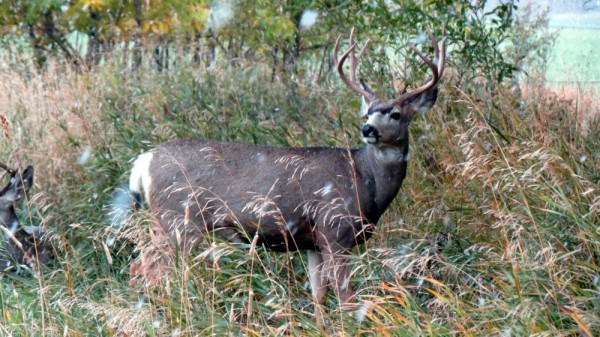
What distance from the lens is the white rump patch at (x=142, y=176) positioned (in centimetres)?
580

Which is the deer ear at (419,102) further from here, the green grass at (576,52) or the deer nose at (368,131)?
the green grass at (576,52)

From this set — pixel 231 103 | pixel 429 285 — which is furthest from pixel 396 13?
pixel 429 285

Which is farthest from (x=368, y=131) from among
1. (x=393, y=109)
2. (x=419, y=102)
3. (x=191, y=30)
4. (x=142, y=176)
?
(x=191, y=30)

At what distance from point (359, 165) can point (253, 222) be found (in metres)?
0.75

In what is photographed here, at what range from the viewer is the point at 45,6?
10.7 metres

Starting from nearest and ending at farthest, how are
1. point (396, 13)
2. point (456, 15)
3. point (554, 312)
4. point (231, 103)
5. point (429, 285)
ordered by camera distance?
point (554, 312) < point (429, 285) < point (456, 15) < point (396, 13) < point (231, 103)

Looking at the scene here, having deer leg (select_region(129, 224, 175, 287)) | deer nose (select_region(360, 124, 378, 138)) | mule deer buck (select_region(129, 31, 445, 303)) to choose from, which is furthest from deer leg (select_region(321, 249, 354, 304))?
deer leg (select_region(129, 224, 175, 287))

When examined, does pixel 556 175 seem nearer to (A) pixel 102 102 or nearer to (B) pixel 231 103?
(B) pixel 231 103

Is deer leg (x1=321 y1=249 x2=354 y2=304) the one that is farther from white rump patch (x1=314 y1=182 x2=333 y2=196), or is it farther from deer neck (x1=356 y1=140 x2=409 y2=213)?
deer neck (x1=356 y1=140 x2=409 y2=213)

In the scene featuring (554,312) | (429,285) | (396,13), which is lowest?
(429,285)

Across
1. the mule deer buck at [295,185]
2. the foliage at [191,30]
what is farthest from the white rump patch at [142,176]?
the foliage at [191,30]

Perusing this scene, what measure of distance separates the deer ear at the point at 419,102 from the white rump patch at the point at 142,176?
1.60 m

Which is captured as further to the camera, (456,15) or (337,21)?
(337,21)

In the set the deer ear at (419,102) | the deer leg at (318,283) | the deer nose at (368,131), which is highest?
the deer ear at (419,102)
